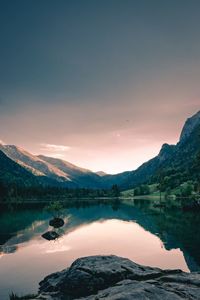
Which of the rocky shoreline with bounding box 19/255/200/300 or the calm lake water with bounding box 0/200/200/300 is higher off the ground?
the rocky shoreline with bounding box 19/255/200/300

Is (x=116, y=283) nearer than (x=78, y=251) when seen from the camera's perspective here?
Yes

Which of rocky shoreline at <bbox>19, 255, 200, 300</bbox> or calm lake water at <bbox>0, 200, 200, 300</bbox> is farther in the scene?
calm lake water at <bbox>0, 200, 200, 300</bbox>

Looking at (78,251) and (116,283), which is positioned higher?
(116,283)

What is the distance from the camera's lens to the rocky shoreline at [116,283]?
72.6ft

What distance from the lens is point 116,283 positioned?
28422 mm

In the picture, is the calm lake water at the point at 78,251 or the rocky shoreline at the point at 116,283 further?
the calm lake water at the point at 78,251

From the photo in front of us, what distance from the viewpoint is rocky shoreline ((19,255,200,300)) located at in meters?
22.1

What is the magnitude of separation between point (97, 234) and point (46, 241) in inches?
752

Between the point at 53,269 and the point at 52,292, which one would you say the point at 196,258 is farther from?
the point at 52,292

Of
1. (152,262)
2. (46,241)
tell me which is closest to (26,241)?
(46,241)

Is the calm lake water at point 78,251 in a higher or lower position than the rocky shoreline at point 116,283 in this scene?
lower

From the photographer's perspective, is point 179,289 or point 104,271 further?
point 104,271

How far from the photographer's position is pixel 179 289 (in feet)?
76.2

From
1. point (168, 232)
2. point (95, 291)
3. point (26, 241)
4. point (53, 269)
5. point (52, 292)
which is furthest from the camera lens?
point (168, 232)
